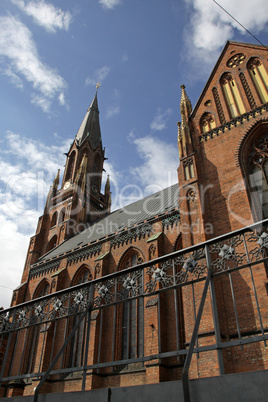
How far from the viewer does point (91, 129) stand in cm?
3991

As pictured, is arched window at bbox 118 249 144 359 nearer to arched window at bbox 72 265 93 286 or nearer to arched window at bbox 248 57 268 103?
arched window at bbox 72 265 93 286

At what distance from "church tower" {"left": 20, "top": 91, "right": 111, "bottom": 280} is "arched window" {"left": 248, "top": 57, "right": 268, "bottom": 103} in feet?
62.6

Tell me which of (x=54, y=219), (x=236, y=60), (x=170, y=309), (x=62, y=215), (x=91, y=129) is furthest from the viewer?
(x=91, y=129)

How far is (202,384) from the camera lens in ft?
12.1

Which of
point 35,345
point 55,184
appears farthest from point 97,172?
point 35,345

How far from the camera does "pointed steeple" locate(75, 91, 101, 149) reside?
124 ft

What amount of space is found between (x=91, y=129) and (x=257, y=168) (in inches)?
1189

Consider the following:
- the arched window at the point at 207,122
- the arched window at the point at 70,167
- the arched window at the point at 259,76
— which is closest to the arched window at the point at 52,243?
the arched window at the point at 70,167

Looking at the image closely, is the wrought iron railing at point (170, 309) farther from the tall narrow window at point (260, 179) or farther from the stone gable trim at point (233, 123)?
the stone gable trim at point (233, 123)

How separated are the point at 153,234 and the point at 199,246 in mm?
11178

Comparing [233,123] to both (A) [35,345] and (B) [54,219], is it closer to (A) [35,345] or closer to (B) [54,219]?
(A) [35,345]

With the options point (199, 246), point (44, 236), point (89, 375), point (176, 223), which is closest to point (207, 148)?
point (176, 223)

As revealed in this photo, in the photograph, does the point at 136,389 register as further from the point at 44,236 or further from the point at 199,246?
the point at 44,236

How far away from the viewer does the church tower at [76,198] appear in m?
28.5
